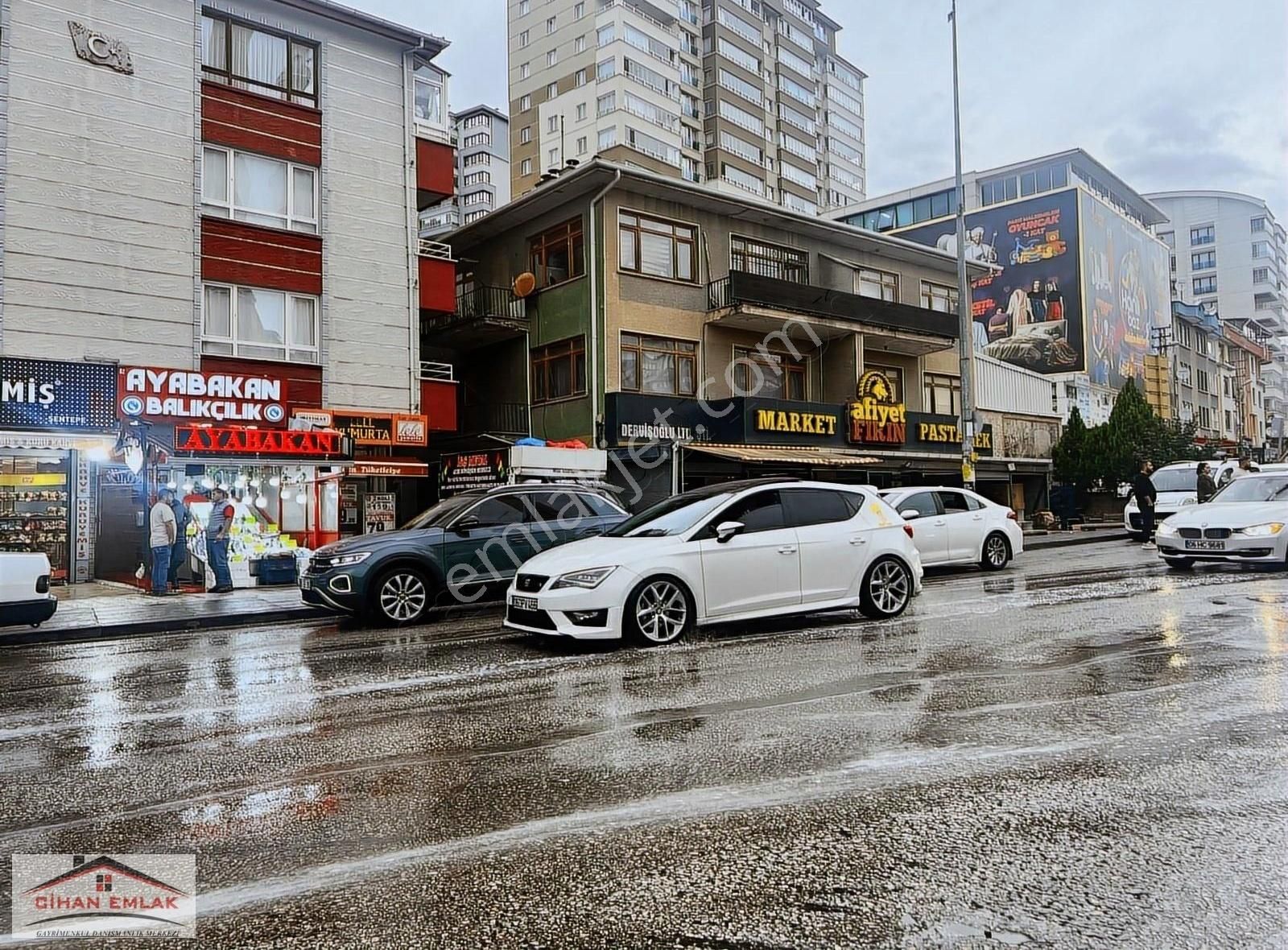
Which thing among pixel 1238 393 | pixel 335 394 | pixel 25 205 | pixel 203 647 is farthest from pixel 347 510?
pixel 1238 393

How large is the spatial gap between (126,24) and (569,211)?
1049cm

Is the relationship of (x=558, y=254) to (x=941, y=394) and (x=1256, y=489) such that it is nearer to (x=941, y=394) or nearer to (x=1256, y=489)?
(x=941, y=394)

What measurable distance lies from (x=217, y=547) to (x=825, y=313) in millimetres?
17665

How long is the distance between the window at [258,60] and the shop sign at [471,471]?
914 cm

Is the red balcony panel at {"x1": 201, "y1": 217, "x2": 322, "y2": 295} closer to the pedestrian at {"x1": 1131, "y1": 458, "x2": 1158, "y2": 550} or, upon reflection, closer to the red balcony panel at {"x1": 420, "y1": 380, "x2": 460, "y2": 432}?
the red balcony panel at {"x1": 420, "y1": 380, "x2": 460, "y2": 432}

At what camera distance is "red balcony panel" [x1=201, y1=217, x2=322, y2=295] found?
19328 mm

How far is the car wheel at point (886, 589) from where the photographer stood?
388 inches

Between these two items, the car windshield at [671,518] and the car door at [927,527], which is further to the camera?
the car door at [927,527]

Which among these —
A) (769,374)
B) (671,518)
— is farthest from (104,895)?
(769,374)

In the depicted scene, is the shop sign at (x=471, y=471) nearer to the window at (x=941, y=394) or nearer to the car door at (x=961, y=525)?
the car door at (x=961, y=525)

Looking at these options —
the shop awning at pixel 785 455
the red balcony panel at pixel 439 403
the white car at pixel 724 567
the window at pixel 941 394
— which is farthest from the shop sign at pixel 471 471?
the window at pixel 941 394

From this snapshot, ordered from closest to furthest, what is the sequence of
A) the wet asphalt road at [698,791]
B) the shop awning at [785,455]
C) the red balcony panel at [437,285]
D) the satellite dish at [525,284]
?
the wet asphalt road at [698,791], the shop awning at [785,455], the red balcony panel at [437,285], the satellite dish at [525,284]

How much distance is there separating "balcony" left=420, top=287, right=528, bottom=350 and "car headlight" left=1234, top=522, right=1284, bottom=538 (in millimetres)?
17885

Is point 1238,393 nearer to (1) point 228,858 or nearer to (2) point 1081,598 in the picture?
(2) point 1081,598
